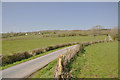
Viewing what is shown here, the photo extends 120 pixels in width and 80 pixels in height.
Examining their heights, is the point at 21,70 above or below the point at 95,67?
below

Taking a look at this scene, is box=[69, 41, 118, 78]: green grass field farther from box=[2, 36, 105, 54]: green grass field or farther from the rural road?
box=[2, 36, 105, 54]: green grass field

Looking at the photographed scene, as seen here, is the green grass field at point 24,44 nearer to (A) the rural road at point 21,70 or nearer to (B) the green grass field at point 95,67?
(A) the rural road at point 21,70

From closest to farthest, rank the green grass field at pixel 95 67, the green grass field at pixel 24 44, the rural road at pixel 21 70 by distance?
the green grass field at pixel 95 67 < the rural road at pixel 21 70 < the green grass field at pixel 24 44

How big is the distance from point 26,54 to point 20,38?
4546cm

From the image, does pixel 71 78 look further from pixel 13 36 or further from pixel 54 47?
pixel 13 36

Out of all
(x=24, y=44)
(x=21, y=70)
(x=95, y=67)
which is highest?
(x=24, y=44)

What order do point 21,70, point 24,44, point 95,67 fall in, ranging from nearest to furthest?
point 21,70, point 95,67, point 24,44

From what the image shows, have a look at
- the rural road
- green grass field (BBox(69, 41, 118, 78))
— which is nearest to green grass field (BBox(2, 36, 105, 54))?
the rural road

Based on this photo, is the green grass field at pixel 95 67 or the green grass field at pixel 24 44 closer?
the green grass field at pixel 95 67

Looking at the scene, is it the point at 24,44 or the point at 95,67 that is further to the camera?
the point at 24,44

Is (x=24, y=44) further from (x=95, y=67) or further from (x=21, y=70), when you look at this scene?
(x=95, y=67)

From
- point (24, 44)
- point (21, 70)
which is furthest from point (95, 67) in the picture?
point (24, 44)

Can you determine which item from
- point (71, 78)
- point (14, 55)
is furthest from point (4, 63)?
point (71, 78)

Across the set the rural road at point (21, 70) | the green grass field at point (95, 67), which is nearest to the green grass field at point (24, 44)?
the rural road at point (21, 70)
